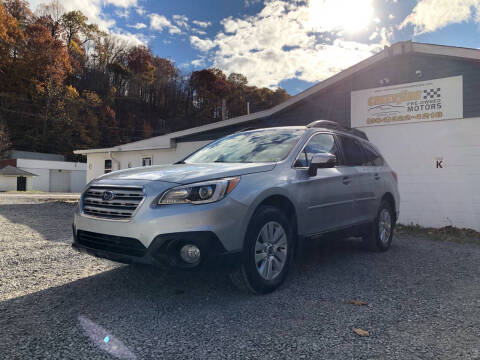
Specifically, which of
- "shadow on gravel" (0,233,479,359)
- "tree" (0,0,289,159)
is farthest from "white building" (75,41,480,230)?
"tree" (0,0,289,159)

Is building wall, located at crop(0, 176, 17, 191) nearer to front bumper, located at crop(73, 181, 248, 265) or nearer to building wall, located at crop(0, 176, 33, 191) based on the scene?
building wall, located at crop(0, 176, 33, 191)

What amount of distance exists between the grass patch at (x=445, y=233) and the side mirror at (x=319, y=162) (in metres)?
5.29

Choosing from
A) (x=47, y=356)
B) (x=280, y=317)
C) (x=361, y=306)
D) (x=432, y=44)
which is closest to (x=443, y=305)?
(x=361, y=306)

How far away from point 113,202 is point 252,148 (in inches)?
71.9

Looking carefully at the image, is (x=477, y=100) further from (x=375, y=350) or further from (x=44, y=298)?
(x=44, y=298)

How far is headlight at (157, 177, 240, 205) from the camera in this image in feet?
10.2

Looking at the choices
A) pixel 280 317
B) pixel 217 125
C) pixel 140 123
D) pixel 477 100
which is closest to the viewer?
pixel 280 317

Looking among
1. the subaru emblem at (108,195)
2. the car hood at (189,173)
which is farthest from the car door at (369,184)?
the subaru emblem at (108,195)

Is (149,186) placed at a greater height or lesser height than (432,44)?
lesser

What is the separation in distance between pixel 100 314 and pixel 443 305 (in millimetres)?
3206

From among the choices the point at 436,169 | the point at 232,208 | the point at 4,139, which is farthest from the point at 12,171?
the point at 232,208

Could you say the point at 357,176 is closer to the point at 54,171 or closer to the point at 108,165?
the point at 108,165

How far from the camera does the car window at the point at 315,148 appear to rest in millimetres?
4223

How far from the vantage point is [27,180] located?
38312 millimetres
